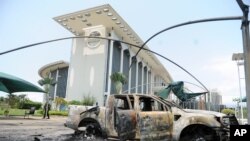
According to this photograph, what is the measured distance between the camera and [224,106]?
46.9m

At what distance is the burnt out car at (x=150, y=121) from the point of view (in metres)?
8.30

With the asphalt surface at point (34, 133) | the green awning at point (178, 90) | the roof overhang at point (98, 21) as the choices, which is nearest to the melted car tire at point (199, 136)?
the asphalt surface at point (34, 133)

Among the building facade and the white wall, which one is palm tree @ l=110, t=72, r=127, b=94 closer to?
the white wall

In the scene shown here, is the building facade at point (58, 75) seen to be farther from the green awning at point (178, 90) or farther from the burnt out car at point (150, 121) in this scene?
the burnt out car at point (150, 121)

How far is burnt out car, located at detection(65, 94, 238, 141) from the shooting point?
8297 mm

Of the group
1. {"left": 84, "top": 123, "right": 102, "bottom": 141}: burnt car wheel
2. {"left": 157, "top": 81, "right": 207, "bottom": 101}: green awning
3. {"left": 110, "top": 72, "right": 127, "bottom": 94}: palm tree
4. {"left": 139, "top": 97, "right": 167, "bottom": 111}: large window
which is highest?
{"left": 110, "top": 72, "right": 127, "bottom": 94}: palm tree

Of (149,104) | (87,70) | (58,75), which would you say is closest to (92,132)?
(149,104)

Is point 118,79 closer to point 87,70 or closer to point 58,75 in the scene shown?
point 87,70

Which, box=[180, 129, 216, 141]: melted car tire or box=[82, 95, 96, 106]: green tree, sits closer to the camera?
box=[180, 129, 216, 141]: melted car tire

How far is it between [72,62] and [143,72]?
2602 centimetres

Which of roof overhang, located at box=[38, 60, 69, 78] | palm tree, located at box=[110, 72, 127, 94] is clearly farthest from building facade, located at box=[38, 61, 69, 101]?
palm tree, located at box=[110, 72, 127, 94]

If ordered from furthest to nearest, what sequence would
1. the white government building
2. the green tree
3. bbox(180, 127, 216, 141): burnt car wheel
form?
1. the white government building
2. the green tree
3. bbox(180, 127, 216, 141): burnt car wheel

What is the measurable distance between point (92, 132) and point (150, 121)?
2.68 meters

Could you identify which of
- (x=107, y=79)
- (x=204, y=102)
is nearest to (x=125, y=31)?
(x=107, y=79)
